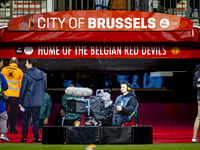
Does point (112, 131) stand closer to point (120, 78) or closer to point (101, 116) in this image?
point (101, 116)

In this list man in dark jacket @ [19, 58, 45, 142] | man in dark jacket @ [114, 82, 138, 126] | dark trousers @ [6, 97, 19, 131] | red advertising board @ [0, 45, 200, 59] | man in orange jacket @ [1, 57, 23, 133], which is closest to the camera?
man in dark jacket @ [114, 82, 138, 126]

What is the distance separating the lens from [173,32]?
950 cm

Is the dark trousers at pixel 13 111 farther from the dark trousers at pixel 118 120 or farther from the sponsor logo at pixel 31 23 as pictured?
the dark trousers at pixel 118 120

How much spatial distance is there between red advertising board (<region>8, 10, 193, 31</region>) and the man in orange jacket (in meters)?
0.90

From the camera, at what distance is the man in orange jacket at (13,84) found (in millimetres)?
A: 9469

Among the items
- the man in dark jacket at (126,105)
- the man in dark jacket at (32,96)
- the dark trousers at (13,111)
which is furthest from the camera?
the dark trousers at (13,111)

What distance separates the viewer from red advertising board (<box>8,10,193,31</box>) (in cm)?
952

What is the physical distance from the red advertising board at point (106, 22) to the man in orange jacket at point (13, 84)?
0.90 metres

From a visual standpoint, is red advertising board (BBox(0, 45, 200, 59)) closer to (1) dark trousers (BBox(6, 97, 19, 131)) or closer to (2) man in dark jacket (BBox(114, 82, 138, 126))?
(1) dark trousers (BBox(6, 97, 19, 131))

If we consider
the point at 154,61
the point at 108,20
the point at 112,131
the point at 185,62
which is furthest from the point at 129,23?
the point at 112,131

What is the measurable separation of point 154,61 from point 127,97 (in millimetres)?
2327

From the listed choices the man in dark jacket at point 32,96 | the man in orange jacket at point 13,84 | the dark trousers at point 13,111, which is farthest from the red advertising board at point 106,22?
the dark trousers at point 13,111

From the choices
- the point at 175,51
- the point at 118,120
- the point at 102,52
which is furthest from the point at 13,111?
the point at 175,51

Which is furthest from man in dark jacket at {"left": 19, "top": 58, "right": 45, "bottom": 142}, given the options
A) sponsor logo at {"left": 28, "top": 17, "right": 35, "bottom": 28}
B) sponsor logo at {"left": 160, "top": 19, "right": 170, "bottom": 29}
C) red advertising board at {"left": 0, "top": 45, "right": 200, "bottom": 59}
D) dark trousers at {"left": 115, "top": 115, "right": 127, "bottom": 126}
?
sponsor logo at {"left": 160, "top": 19, "right": 170, "bottom": 29}
